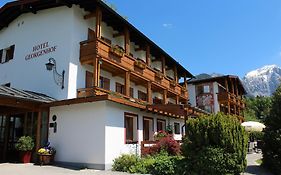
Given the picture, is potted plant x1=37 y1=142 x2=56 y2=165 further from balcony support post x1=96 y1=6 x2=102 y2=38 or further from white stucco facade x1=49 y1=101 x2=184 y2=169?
balcony support post x1=96 y1=6 x2=102 y2=38

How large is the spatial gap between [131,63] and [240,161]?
34.0 ft

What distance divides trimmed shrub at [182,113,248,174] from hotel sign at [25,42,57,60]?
9988 millimetres

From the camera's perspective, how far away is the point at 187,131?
11.2 metres

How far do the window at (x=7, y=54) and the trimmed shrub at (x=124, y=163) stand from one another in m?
11.7

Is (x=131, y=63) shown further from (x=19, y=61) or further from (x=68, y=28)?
(x=19, y=61)

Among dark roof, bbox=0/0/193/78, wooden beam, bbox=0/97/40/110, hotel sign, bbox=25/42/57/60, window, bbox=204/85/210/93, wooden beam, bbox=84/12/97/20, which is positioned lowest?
wooden beam, bbox=0/97/40/110

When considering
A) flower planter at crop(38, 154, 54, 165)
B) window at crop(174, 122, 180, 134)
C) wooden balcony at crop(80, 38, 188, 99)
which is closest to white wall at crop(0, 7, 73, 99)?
wooden balcony at crop(80, 38, 188, 99)

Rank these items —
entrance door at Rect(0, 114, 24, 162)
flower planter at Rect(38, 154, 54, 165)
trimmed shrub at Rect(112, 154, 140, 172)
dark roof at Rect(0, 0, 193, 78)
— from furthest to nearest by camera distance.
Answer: dark roof at Rect(0, 0, 193, 78) → entrance door at Rect(0, 114, 24, 162) → flower planter at Rect(38, 154, 54, 165) → trimmed shrub at Rect(112, 154, 140, 172)

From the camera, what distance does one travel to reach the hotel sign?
670 inches

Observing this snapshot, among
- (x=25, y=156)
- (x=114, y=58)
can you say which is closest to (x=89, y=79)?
(x=114, y=58)

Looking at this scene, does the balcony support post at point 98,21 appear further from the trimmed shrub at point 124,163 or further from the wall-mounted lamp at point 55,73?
the trimmed shrub at point 124,163

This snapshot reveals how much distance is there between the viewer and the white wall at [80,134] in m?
13.3

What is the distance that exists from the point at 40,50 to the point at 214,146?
40.0 ft

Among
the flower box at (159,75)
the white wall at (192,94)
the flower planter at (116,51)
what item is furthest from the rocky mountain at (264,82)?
the flower planter at (116,51)
